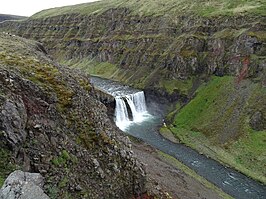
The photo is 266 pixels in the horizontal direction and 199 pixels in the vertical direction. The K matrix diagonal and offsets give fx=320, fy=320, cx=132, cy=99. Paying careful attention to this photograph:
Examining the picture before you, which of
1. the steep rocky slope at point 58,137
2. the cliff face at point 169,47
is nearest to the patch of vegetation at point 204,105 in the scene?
the cliff face at point 169,47

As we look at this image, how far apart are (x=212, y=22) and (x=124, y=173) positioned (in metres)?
89.5

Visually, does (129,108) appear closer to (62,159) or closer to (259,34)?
(259,34)

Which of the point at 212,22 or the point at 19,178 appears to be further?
the point at 212,22

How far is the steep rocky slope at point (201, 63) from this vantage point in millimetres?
68988

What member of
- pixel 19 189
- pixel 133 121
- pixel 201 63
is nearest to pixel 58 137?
pixel 19 189

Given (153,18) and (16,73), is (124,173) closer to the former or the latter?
(16,73)

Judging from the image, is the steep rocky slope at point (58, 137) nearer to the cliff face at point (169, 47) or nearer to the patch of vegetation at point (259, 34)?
the cliff face at point (169, 47)

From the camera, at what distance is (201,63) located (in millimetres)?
99688

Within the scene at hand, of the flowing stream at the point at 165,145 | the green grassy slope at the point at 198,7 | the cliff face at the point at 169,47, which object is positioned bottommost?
the flowing stream at the point at 165,145

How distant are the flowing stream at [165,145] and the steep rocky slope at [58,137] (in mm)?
24612

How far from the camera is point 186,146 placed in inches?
2645

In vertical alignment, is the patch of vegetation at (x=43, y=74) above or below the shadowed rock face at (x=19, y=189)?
above

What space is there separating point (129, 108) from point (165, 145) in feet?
75.0

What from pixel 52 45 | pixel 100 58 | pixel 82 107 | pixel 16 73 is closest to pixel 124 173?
pixel 82 107
